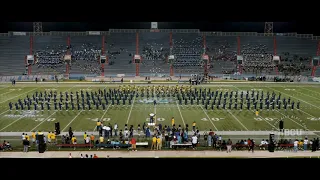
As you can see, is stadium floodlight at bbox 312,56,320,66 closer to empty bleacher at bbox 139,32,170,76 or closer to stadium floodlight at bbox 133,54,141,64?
empty bleacher at bbox 139,32,170,76

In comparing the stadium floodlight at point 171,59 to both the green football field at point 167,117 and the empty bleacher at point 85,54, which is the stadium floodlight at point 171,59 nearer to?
the empty bleacher at point 85,54

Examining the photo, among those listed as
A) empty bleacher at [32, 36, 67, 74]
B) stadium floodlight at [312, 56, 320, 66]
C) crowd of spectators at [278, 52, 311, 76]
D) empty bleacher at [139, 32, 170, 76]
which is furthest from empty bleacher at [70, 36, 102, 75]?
stadium floodlight at [312, 56, 320, 66]

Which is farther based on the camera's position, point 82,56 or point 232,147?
point 82,56

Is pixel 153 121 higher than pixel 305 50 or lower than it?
lower

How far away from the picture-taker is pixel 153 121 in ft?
55.7

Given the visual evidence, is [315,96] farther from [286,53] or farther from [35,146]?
[35,146]

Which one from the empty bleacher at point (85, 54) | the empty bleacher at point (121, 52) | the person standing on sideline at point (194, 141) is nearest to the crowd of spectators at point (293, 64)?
the empty bleacher at point (121, 52)

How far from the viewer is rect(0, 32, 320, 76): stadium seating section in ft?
131

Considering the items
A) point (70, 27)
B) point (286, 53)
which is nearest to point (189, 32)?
point (286, 53)

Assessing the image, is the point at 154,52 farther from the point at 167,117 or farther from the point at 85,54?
the point at 167,117

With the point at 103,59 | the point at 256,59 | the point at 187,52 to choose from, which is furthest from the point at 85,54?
the point at 256,59

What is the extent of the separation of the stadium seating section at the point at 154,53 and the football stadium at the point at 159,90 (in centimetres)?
13

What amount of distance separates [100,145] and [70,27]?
118 feet
